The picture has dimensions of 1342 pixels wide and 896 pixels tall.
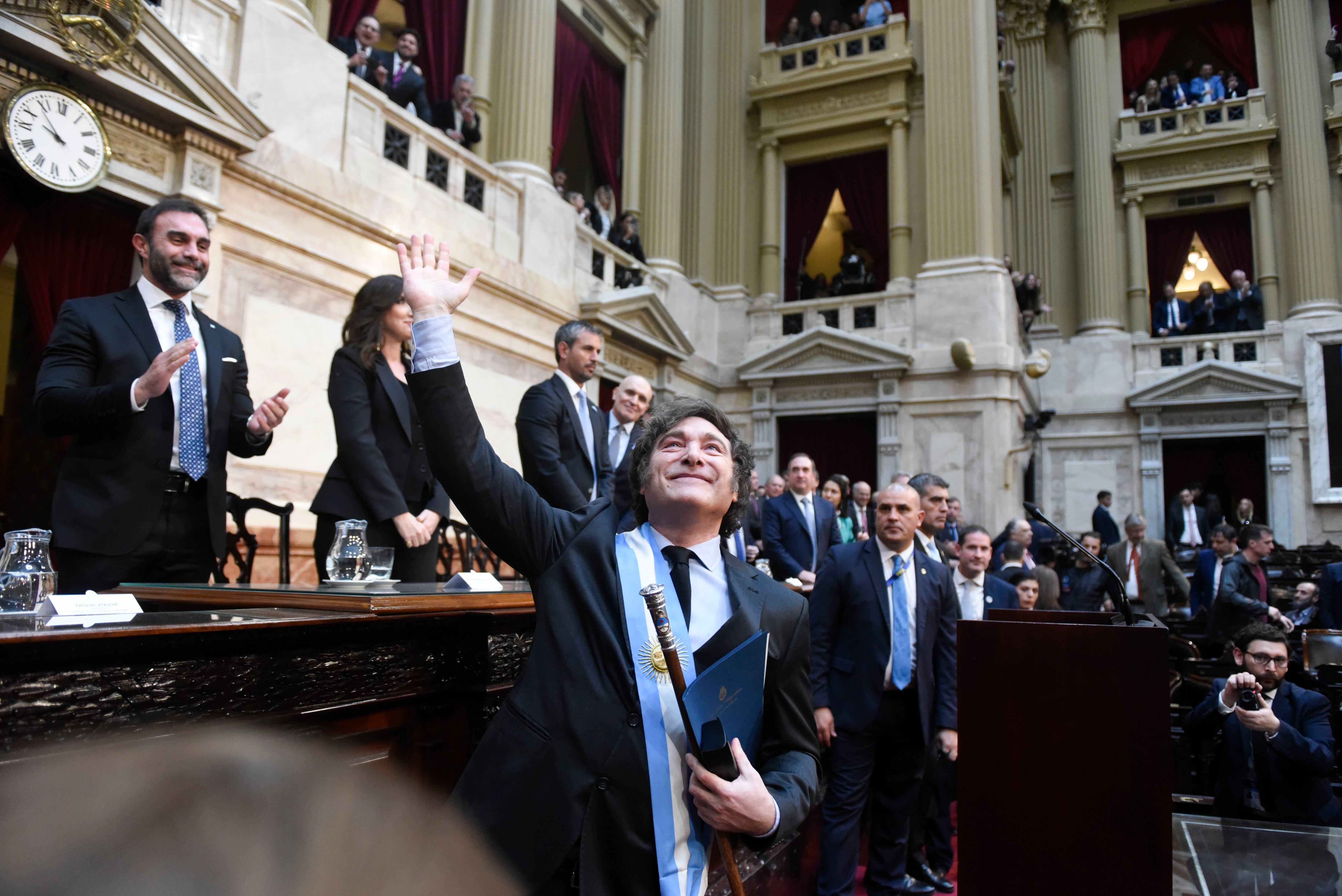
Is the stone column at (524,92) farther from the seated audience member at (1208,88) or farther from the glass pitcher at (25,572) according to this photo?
the seated audience member at (1208,88)

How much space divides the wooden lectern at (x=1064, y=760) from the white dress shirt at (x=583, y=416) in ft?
5.67

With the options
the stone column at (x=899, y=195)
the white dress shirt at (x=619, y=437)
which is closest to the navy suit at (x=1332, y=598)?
the white dress shirt at (x=619, y=437)

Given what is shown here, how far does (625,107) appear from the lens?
1194 centimetres

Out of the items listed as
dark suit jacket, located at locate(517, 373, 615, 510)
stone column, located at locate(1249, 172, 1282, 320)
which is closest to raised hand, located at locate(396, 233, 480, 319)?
dark suit jacket, located at locate(517, 373, 615, 510)

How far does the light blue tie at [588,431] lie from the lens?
3516 millimetres

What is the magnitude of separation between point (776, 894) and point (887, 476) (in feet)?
29.4

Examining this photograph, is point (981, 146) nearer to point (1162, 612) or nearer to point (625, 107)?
point (625, 107)

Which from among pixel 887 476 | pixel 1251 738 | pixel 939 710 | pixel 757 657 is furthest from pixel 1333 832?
pixel 887 476

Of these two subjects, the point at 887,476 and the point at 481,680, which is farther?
the point at 887,476

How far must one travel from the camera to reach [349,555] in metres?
2.18

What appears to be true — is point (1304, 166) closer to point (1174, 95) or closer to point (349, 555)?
point (1174, 95)

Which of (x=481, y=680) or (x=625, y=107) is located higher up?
(x=625, y=107)

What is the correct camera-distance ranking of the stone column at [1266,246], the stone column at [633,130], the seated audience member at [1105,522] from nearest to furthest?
the stone column at [633,130] → the seated audience member at [1105,522] → the stone column at [1266,246]

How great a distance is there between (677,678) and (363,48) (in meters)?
7.83
